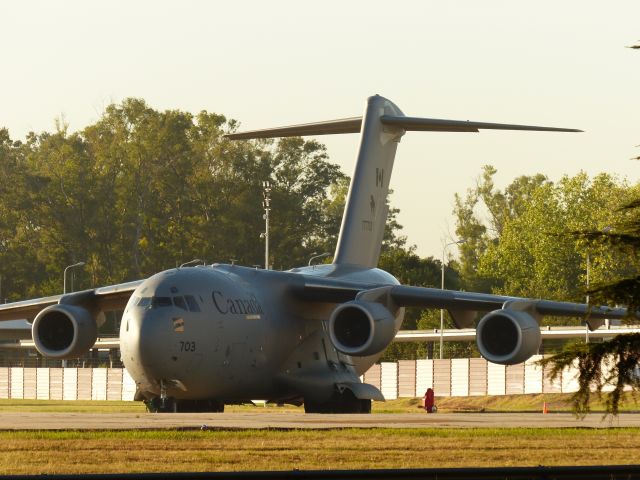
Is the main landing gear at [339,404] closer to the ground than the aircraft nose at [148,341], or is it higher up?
closer to the ground

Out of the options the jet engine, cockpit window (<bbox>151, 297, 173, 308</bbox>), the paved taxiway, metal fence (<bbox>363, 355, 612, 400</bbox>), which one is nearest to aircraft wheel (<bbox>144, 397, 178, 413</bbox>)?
cockpit window (<bbox>151, 297, 173, 308</bbox>)

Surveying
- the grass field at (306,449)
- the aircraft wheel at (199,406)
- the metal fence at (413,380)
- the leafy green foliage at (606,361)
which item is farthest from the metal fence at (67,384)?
the leafy green foliage at (606,361)

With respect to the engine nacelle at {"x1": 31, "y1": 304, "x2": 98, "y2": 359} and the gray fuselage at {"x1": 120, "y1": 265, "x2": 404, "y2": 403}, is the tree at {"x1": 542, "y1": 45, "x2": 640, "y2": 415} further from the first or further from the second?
the engine nacelle at {"x1": 31, "y1": 304, "x2": 98, "y2": 359}

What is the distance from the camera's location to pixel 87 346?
115ft

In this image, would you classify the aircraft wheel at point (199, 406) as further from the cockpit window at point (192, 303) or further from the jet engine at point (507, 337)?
the jet engine at point (507, 337)

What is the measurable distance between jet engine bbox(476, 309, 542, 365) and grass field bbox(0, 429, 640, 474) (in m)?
8.48

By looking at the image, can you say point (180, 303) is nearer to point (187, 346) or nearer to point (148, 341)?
point (187, 346)

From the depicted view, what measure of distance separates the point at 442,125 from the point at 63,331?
1089 centimetres

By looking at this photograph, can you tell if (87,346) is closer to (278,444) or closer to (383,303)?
(383,303)

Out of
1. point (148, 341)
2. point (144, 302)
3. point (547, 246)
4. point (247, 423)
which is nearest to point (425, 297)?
point (144, 302)

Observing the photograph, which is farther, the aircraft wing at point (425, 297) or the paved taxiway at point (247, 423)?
the aircraft wing at point (425, 297)

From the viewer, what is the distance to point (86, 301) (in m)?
36.5

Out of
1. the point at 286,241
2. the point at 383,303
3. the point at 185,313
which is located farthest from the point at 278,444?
the point at 286,241

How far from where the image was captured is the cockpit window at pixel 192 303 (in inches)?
1247
